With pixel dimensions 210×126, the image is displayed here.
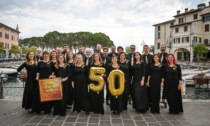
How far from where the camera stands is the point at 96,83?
23.0ft

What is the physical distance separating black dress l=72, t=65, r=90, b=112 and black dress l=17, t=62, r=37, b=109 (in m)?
1.40

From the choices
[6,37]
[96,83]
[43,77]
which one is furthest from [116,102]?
[6,37]

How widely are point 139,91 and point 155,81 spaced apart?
685mm

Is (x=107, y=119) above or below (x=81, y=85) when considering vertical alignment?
below

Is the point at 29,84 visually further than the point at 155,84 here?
No

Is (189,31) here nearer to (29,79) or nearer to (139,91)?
(139,91)

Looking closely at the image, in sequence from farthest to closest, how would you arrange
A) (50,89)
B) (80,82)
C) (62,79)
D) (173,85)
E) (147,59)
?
1. (147,59)
2. (173,85)
3. (80,82)
4. (62,79)
5. (50,89)

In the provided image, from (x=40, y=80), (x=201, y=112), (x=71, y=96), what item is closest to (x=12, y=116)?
(x=40, y=80)

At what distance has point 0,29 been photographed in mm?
62469

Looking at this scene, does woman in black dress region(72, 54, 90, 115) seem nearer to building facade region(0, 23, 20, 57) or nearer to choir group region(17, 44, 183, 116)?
choir group region(17, 44, 183, 116)

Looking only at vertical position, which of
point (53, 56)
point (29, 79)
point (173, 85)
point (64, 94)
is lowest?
point (64, 94)

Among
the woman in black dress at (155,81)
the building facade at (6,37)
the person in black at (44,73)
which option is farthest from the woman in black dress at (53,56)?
the building facade at (6,37)

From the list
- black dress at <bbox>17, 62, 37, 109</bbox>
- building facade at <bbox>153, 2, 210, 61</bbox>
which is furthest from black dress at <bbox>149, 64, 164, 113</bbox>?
building facade at <bbox>153, 2, 210, 61</bbox>

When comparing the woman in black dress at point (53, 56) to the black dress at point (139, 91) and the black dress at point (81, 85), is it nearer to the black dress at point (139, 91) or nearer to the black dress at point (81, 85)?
the black dress at point (81, 85)
